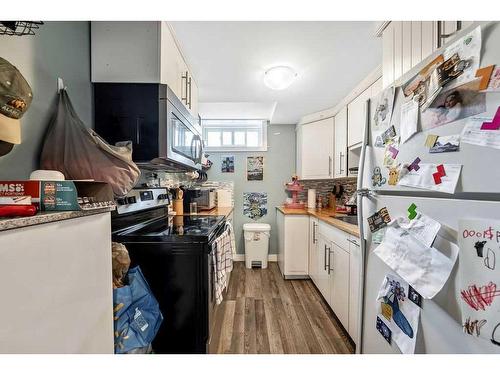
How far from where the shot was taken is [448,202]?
29.1 inches

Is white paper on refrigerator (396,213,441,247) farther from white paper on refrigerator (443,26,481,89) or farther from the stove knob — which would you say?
the stove knob

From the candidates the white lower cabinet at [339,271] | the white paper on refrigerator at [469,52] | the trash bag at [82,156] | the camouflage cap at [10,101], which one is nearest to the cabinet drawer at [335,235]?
the white lower cabinet at [339,271]

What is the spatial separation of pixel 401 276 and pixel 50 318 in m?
1.19

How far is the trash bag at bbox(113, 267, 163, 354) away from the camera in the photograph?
0.96 m

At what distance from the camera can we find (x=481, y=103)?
2.11ft

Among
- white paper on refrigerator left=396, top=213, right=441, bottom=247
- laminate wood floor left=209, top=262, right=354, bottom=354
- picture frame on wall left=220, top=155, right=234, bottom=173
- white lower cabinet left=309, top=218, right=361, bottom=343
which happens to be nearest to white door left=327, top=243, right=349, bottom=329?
white lower cabinet left=309, top=218, right=361, bottom=343

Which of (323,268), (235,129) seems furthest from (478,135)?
(235,129)

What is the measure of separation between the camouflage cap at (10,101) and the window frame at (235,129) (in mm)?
3032

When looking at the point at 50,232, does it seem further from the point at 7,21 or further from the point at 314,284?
the point at 314,284

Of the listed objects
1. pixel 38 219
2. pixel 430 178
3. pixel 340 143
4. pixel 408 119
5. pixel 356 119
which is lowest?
pixel 38 219

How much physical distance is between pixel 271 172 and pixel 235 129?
0.97 metres

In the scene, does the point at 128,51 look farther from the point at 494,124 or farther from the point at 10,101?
the point at 494,124

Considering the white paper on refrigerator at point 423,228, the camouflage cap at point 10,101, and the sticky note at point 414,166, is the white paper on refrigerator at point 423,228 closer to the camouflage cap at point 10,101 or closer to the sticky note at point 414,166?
the sticky note at point 414,166
